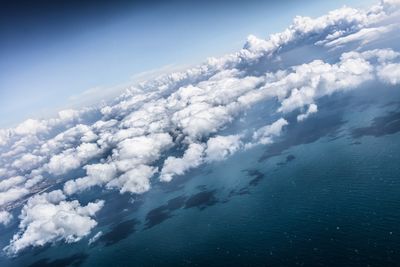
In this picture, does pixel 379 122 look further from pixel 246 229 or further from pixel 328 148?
pixel 246 229

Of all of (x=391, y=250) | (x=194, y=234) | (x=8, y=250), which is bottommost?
(x=8, y=250)

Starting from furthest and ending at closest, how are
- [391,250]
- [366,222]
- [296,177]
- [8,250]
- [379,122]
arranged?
[8,250] → [379,122] → [296,177] → [366,222] → [391,250]

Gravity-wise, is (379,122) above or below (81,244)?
above

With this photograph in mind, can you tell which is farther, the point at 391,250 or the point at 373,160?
the point at 373,160

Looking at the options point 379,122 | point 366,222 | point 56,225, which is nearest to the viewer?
point 366,222

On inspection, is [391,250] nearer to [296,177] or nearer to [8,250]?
[296,177]

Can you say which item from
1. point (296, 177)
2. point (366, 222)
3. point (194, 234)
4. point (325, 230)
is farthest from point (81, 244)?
point (366, 222)
